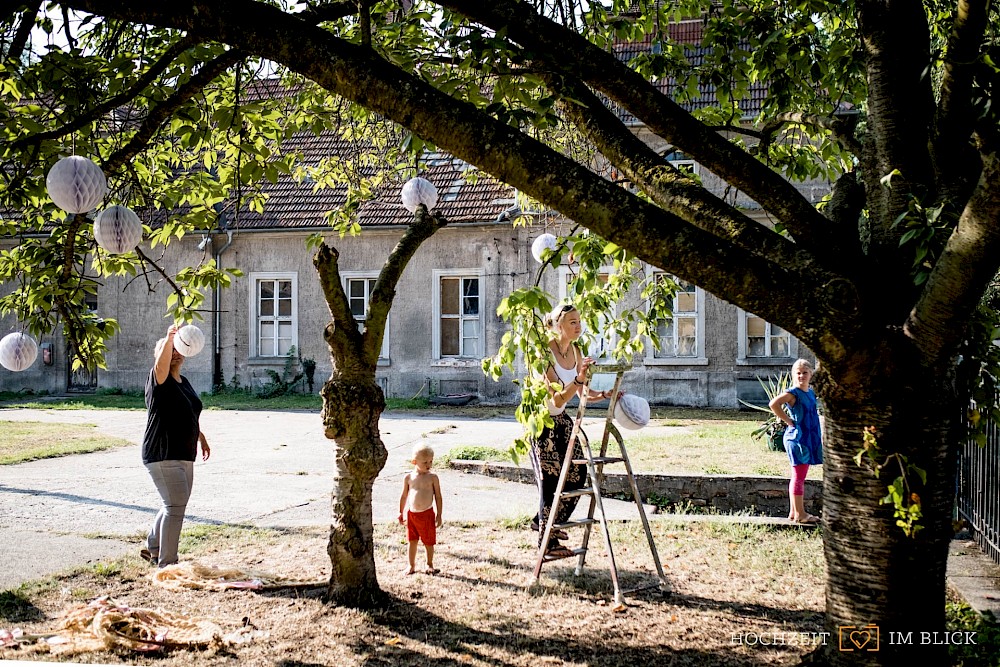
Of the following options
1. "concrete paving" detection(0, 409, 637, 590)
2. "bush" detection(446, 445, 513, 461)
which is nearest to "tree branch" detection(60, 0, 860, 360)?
"concrete paving" detection(0, 409, 637, 590)

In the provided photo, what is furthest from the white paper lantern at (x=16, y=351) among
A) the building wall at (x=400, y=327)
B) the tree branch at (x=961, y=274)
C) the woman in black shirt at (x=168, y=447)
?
the building wall at (x=400, y=327)

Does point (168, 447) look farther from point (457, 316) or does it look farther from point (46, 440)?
point (457, 316)

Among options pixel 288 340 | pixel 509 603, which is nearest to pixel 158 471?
pixel 509 603

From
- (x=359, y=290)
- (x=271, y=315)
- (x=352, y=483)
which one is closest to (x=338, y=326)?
(x=352, y=483)

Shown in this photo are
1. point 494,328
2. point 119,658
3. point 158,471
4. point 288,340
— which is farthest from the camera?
point 288,340

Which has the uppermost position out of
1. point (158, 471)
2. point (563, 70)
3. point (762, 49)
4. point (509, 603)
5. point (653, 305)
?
point (762, 49)

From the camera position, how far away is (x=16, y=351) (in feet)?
20.6

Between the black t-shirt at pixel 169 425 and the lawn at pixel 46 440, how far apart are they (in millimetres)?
6623

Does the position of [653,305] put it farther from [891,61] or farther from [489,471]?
[489,471]

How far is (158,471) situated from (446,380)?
15.6m

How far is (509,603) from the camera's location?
5566mm

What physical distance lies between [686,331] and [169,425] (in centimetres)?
1607

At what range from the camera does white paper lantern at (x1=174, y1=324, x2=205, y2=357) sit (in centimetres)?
598

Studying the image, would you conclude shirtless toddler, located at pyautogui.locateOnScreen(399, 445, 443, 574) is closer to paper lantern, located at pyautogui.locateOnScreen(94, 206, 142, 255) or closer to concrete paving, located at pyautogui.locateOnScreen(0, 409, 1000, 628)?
concrete paving, located at pyautogui.locateOnScreen(0, 409, 1000, 628)
